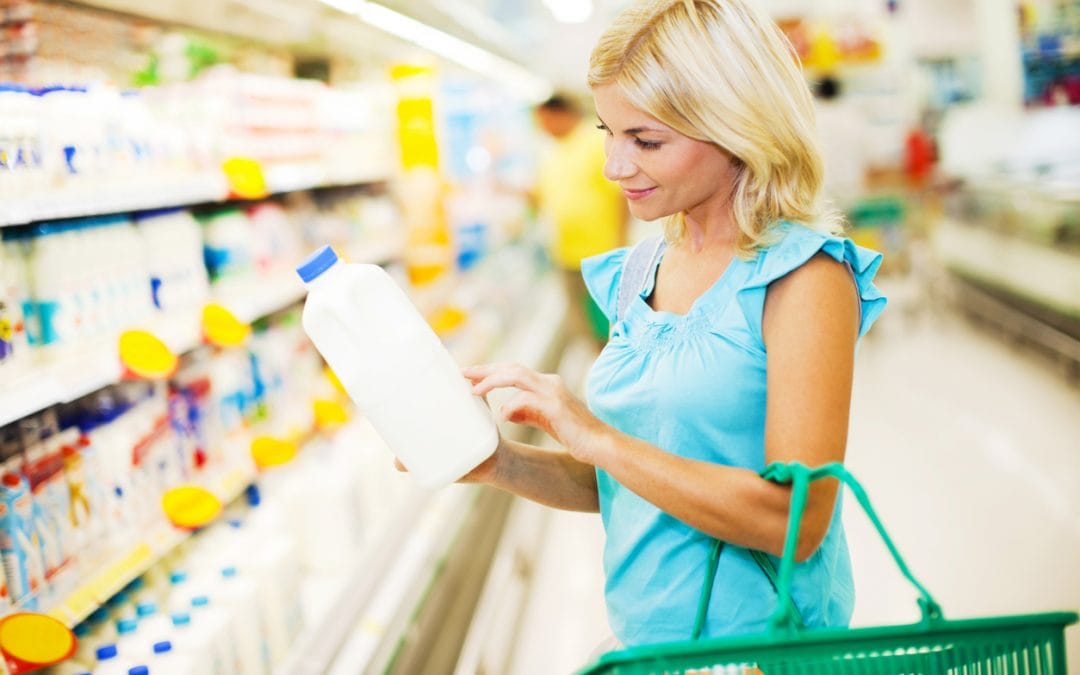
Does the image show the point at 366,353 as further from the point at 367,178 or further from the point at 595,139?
the point at 595,139

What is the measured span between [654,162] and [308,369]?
2.23 m

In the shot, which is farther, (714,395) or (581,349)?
(581,349)

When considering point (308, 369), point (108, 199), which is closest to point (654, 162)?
point (108, 199)

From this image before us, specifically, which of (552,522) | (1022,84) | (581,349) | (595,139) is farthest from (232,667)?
(1022,84)

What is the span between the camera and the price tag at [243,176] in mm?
2559

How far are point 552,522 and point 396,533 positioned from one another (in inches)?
70.8

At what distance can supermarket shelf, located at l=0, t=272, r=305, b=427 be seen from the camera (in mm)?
1637

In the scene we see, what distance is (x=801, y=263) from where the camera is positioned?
1.30m

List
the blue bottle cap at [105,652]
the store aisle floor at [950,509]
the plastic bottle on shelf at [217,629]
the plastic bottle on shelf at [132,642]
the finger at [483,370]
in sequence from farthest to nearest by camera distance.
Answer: the store aisle floor at [950,509] → the plastic bottle on shelf at [217,629] → the plastic bottle on shelf at [132,642] → the blue bottle cap at [105,652] → the finger at [483,370]

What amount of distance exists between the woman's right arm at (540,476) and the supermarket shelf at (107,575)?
786mm

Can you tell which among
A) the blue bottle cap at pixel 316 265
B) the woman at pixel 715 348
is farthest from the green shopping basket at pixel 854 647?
the blue bottle cap at pixel 316 265

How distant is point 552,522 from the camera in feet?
15.2

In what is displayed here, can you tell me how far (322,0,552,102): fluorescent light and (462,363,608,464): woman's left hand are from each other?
168 centimetres

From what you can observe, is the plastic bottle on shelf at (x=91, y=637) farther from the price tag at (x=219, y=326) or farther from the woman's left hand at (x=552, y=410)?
the woman's left hand at (x=552, y=410)
